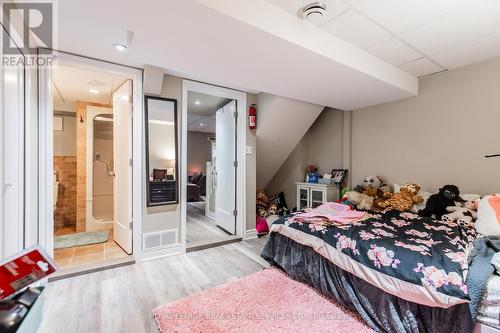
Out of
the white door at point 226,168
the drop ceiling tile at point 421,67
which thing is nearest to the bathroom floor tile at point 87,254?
the white door at point 226,168

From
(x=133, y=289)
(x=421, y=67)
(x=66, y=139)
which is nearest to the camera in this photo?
(x=133, y=289)

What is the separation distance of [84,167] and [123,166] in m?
1.46

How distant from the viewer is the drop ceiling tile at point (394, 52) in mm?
2244

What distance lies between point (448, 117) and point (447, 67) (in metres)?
0.58

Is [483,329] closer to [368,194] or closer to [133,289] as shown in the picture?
[368,194]

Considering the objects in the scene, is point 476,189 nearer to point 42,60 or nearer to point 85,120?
point 42,60

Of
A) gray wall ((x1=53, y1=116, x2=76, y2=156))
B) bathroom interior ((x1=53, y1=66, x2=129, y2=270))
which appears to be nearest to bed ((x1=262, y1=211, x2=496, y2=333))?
bathroom interior ((x1=53, y1=66, x2=129, y2=270))

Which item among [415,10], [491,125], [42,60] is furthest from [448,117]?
[42,60]

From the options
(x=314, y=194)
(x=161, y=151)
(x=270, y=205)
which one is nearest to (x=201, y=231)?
(x=270, y=205)

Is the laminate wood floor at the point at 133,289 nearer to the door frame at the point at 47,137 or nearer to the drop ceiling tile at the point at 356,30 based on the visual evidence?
the door frame at the point at 47,137

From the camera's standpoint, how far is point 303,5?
→ 1.71 metres

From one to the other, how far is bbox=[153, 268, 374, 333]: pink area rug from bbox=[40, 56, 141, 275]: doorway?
4.26ft

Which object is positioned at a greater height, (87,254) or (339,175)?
(339,175)

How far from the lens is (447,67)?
107 inches
